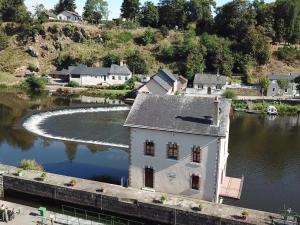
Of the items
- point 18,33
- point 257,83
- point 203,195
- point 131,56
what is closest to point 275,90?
point 257,83

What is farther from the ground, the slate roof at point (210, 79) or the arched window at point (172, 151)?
the slate roof at point (210, 79)

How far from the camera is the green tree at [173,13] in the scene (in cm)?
12206

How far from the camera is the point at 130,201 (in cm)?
2961

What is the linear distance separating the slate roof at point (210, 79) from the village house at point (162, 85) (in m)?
4.47

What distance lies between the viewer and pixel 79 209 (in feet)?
100

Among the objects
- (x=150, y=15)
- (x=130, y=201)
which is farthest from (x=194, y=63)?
(x=130, y=201)

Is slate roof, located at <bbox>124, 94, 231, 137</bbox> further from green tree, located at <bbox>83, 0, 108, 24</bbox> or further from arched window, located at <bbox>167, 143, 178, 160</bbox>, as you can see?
green tree, located at <bbox>83, 0, 108, 24</bbox>

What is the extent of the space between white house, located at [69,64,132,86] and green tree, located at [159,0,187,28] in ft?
116

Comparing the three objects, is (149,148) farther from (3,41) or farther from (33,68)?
(3,41)

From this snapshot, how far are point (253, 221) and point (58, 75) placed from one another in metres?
80.1

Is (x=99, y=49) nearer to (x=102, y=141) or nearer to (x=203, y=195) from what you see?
(x=102, y=141)

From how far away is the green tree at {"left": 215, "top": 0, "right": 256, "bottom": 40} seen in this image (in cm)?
10844

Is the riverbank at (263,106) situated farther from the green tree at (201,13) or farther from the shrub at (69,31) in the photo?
the shrub at (69,31)

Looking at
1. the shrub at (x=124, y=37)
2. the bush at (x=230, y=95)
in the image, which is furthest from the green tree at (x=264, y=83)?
the shrub at (x=124, y=37)
